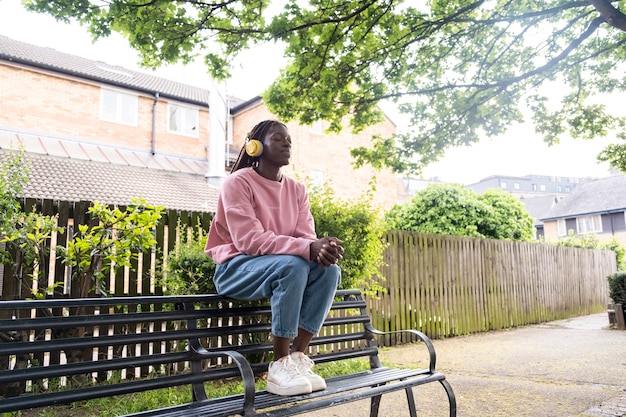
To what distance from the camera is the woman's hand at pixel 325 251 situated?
264cm

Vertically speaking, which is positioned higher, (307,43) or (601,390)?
(307,43)

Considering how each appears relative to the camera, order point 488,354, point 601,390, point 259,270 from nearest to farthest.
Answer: point 259,270
point 601,390
point 488,354

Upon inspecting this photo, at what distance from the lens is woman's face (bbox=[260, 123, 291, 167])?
3156mm

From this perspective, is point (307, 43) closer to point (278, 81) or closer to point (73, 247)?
point (278, 81)

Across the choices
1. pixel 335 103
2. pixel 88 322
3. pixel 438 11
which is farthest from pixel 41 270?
pixel 438 11

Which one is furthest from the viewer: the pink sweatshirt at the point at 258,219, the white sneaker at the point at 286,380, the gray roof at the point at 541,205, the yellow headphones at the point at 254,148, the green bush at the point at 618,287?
the gray roof at the point at 541,205

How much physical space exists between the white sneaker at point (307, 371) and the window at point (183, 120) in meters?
21.2

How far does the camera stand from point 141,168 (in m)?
19.5

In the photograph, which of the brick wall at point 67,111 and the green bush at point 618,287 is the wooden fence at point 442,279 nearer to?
the green bush at point 618,287

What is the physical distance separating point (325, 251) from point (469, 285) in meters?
8.57

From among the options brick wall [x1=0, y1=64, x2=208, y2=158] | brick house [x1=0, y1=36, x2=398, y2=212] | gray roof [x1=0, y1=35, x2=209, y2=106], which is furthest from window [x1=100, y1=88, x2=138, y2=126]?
gray roof [x1=0, y1=35, x2=209, y2=106]

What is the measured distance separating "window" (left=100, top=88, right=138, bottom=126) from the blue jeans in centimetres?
2007

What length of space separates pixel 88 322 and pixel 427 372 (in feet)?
6.96

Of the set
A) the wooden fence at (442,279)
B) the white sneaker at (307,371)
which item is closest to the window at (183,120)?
the wooden fence at (442,279)
